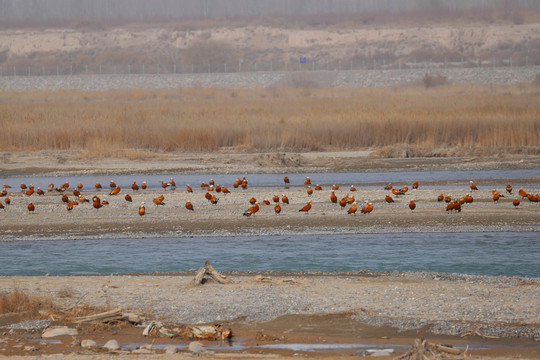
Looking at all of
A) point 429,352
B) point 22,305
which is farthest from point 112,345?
point 429,352

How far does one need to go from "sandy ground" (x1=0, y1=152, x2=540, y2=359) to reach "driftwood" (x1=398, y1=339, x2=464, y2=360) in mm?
573

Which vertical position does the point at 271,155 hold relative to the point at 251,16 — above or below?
below

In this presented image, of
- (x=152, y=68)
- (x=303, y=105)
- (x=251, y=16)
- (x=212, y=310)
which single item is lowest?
(x=212, y=310)

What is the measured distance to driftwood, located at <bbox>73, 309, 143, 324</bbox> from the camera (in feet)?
35.5

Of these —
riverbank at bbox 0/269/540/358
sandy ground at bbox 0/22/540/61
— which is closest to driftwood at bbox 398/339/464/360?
riverbank at bbox 0/269/540/358

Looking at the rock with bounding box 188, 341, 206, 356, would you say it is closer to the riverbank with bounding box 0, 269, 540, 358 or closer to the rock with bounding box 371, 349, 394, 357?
the riverbank with bounding box 0, 269, 540, 358

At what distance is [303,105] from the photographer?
5162 centimetres

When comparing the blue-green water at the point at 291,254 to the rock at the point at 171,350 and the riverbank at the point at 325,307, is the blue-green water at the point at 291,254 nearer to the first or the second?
the riverbank at the point at 325,307

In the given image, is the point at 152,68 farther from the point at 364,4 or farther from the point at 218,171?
the point at 218,171

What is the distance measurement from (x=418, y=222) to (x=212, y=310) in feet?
30.9

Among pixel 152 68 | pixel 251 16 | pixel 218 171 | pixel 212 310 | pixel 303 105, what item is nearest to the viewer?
pixel 212 310

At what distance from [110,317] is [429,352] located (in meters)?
4.30

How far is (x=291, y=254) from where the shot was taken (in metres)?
16.6

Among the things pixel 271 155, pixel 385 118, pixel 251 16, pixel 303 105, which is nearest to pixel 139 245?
pixel 271 155
